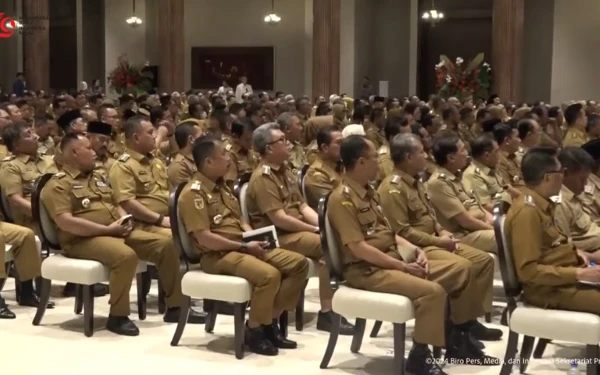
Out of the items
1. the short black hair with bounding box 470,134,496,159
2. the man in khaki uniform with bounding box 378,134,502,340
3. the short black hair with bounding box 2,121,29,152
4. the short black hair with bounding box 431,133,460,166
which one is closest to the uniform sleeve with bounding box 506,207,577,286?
the man in khaki uniform with bounding box 378,134,502,340

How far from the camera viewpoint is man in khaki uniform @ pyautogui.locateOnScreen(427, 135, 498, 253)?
5.98 meters

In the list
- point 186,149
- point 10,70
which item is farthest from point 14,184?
point 10,70

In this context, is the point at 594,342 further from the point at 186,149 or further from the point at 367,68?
the point at 367,68

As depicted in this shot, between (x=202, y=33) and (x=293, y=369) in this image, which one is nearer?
(x=293, y=369)

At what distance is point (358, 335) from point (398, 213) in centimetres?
79

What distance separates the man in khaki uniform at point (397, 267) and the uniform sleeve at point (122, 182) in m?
1.94

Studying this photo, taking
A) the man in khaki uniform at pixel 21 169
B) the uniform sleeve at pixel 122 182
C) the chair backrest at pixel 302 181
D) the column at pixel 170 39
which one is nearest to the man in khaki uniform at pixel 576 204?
the chair backrest at pixel 302 181

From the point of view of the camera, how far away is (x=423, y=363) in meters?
4.87

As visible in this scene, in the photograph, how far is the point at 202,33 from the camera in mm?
24453

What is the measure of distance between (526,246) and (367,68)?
61.3ft

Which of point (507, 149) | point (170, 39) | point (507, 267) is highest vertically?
point (170, 39)

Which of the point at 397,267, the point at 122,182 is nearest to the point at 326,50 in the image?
the point at 122,182

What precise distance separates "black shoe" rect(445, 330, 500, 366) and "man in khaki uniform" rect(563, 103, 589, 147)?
464cm

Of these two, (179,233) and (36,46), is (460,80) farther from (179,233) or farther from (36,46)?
(179,233)
